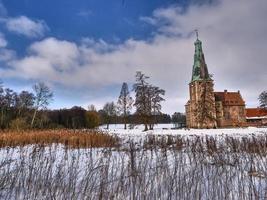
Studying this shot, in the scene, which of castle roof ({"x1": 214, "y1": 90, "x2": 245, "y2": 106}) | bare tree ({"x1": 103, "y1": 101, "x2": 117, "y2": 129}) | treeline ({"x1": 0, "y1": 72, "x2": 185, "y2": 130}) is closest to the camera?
treeline ({"x1": 0, "y1": 72, "x2": 185, "y2": 130})

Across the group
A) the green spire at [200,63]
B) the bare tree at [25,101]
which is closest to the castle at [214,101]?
the green spire at [200,63]

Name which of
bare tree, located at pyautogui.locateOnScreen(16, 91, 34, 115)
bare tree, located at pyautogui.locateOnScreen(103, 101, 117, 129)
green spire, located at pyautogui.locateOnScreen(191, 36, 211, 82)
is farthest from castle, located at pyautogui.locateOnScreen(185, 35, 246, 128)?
bare tree, located at pyautogui.locateOnScreen(16, 91, 34, 115)

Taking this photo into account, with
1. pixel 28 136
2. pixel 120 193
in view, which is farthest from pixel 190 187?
pixel 28 136

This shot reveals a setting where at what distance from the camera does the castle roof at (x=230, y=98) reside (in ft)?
254

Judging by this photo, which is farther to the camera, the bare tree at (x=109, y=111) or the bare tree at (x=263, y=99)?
the bare tree at (x=109, y=111)

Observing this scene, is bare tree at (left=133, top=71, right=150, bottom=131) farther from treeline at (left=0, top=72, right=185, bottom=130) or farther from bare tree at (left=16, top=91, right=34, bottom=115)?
bare tree at (left=16, top=91, right=34, bottom=115)

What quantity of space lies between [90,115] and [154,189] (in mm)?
67455

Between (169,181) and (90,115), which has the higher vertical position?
(90,115)

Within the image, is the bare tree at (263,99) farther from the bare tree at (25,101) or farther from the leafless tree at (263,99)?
the bare tree at (25,101)

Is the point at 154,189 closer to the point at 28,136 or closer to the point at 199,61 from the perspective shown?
the point at 28,136

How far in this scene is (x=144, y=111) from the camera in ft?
160

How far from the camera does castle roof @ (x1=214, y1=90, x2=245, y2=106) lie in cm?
7756

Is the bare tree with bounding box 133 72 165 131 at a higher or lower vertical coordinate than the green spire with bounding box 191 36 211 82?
lower

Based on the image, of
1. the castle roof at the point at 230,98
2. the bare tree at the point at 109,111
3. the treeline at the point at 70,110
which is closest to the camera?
the treeline at the point at 70,110
